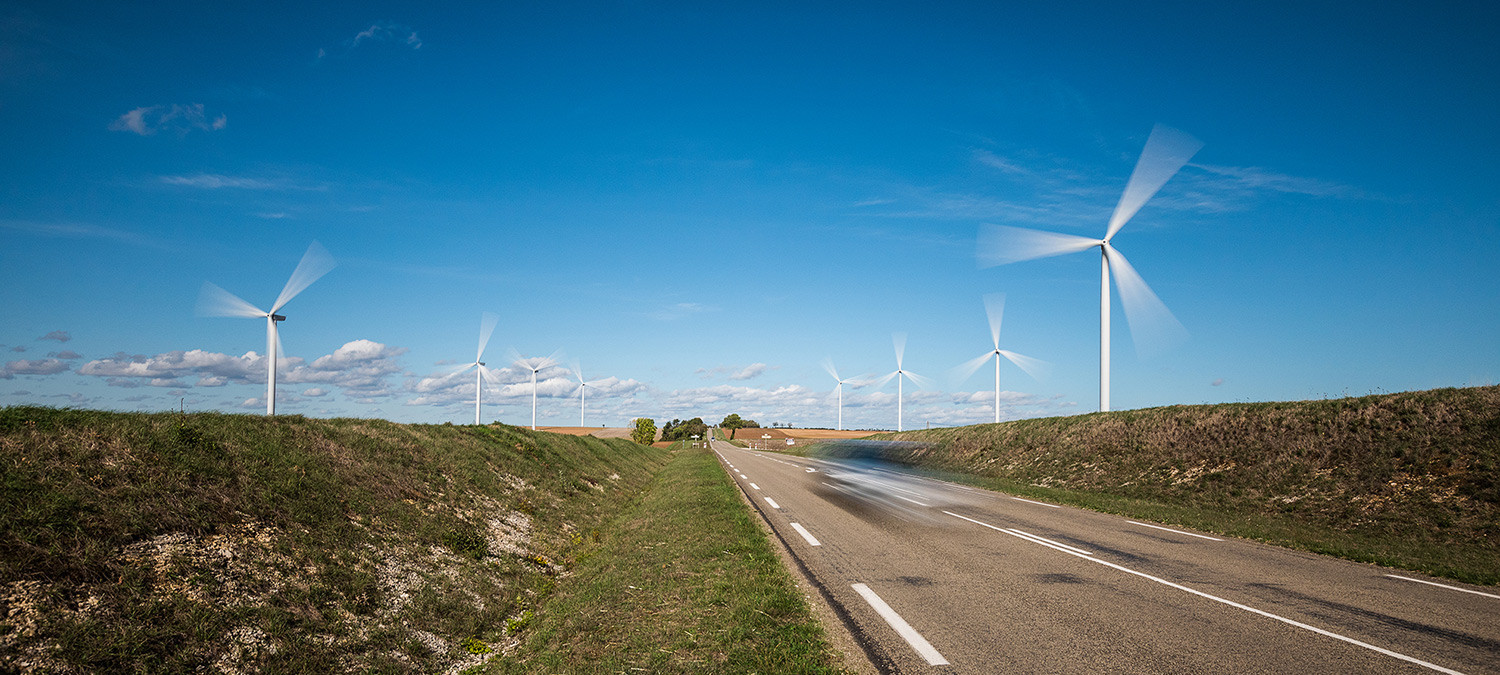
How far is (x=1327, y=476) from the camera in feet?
58.2

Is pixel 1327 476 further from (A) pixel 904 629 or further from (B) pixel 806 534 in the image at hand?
(A) pixel 904 629

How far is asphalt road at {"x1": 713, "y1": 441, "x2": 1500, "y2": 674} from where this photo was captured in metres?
5.77

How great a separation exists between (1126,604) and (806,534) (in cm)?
652

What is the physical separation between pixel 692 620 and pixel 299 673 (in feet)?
12.1

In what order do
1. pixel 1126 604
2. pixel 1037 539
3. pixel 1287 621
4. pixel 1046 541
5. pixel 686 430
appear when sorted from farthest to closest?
pixel 686 430
pixel 1037 539
pixel 1046 541
pixel 1126 604
pixel 1287 621

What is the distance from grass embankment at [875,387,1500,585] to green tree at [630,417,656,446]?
6008 cm

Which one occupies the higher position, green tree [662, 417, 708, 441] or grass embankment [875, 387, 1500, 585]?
grass embankment [875, 387, 1500, 585]

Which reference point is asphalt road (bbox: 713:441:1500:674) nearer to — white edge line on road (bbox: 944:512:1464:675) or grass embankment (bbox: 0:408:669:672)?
white edge line on road (bbox: 944:512:1464:675)

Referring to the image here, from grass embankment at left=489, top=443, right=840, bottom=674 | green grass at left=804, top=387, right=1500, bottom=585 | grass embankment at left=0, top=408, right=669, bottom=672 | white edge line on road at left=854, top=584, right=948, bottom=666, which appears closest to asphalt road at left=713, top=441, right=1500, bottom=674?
white edge line on road at left=854, top=584, right=948, bottom=666

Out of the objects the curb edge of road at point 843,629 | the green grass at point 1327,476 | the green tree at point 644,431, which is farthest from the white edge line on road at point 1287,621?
the green tree at point 644,431

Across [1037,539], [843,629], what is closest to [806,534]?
[1037,539]

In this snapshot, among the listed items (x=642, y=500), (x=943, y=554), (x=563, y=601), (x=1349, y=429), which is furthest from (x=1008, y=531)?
(x=1349, y=429)

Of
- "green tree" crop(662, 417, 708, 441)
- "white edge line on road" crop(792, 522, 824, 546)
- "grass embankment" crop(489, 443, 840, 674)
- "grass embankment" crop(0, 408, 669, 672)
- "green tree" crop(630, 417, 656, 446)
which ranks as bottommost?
"green tree" crop(662, 417, 708, 441)

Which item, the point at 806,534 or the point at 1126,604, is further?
the point at 806,534
